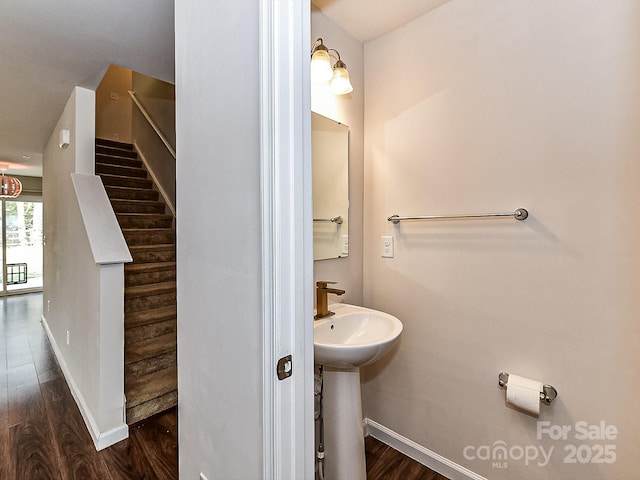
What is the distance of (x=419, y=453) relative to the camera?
165 cm

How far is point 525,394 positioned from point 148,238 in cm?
342

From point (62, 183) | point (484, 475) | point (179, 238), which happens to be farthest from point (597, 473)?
point (62, 183)

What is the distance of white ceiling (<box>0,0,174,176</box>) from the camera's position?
1419mm

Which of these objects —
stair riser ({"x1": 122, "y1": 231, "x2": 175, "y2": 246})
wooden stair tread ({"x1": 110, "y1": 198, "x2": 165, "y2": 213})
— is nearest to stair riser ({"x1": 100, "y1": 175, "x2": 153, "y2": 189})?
wooden stair tread ({"x1": 110, "y1": 198, "x2": 165, "y2": 213})

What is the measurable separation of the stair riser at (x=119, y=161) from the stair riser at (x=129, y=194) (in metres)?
0.53

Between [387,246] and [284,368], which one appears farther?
[387,246]

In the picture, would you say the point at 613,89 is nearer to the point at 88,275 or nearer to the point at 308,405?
the point at 308,405

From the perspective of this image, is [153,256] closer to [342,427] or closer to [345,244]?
[345,244]

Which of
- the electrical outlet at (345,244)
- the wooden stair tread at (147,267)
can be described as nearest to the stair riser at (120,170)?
the wooden stair tread at (147,267)

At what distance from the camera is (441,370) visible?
159 centimetres

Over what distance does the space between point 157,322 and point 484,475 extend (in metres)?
2.45

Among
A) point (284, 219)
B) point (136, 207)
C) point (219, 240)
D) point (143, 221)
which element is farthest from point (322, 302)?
point (136, 207)

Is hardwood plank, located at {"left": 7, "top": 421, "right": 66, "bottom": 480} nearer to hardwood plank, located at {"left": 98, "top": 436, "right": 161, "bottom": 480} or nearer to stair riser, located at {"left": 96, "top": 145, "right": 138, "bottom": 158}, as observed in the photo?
hardwood plank, located at {"left": 98, "top": 436, "right": 161, "bottom": 480}

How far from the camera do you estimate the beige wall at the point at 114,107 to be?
4.83 metres
